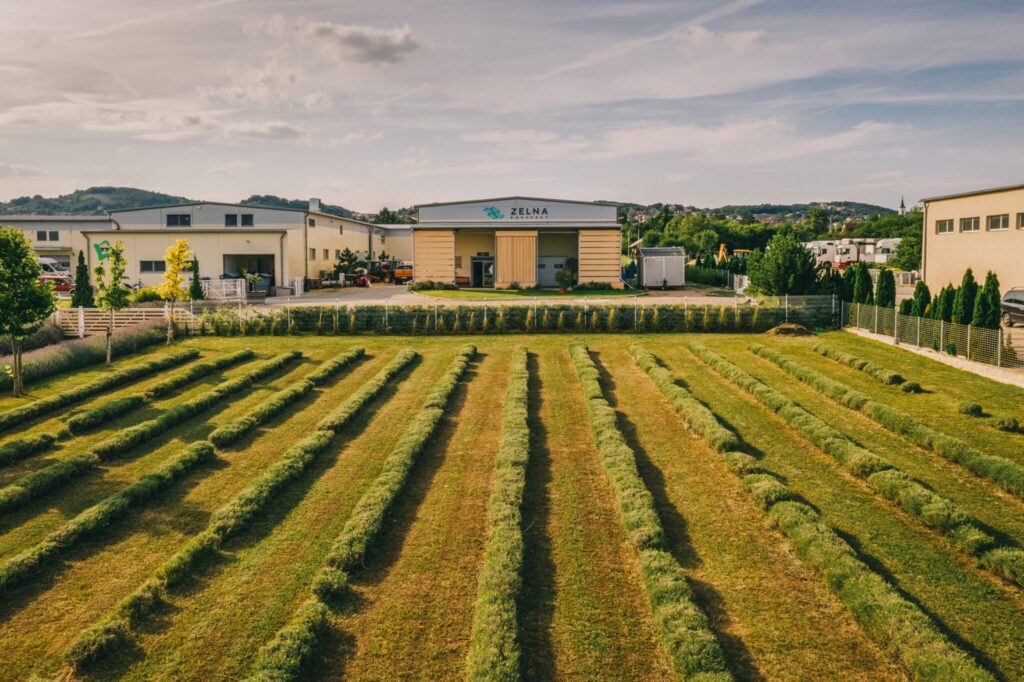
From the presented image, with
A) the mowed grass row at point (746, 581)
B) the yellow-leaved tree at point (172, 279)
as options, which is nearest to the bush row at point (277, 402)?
the yellow-leaved tree at point (172, 279)

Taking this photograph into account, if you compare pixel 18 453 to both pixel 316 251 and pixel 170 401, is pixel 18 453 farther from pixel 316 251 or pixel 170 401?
pixel 316 251

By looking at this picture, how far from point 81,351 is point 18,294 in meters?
4.67

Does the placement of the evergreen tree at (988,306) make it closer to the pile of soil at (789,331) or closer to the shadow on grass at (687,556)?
the pile of soil at (789,331)

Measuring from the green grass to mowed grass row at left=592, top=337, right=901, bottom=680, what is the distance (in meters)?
30.0

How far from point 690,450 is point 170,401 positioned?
1337cm

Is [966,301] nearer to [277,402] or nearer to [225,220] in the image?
[277,402]

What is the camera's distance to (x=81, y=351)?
23.8 meters

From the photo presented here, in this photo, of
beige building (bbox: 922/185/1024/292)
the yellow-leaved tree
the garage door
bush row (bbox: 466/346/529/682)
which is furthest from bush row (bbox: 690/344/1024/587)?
the garage door

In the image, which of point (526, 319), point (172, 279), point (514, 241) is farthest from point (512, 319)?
point (514, 241)

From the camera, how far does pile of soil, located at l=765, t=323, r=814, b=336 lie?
29188 mm

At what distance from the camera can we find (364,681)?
7.47m

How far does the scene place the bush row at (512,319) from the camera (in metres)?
30.5

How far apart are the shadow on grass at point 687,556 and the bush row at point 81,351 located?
56.6 feet

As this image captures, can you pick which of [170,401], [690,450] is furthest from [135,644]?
[170,401]
